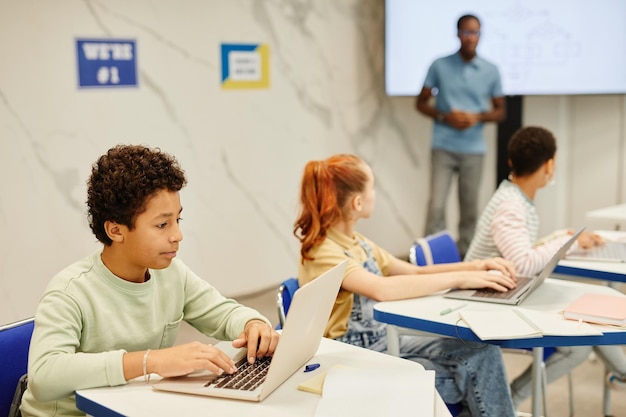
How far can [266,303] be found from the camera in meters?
4.89

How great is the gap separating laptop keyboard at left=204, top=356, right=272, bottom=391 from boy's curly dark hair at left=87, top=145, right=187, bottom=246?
406 mm

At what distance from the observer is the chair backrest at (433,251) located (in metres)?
3.02

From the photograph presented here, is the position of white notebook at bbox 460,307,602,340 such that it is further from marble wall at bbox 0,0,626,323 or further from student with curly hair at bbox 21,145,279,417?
marble wall at bbox 0,0,626,323

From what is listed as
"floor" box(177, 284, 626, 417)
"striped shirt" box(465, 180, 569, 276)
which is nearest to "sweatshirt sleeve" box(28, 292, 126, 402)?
"striped shirt" box(465, 180, 569, 276)

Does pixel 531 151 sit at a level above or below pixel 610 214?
above

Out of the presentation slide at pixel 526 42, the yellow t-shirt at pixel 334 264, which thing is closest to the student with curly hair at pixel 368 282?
the yellow t-shirt at pixel 334 264

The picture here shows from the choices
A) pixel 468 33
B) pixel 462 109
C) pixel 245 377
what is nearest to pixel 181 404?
pixel 245 377

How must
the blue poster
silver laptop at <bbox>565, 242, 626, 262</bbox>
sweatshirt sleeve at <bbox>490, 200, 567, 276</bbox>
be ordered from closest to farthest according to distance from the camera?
sweatshirt sleeve at <bbox>490, 200, 567, 276</bbox>
silver laptop at <bbox>565, 242, 626, 262</bbox>
the blue poster

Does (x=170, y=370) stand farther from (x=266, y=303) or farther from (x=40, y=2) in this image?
(x=266, y=303)

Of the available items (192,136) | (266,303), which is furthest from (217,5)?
(266,303)

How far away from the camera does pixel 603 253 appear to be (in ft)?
10.0

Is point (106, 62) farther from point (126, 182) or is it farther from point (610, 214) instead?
point (610, 214)

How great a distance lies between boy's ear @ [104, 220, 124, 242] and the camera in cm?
184

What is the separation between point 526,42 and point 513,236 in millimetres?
2743
